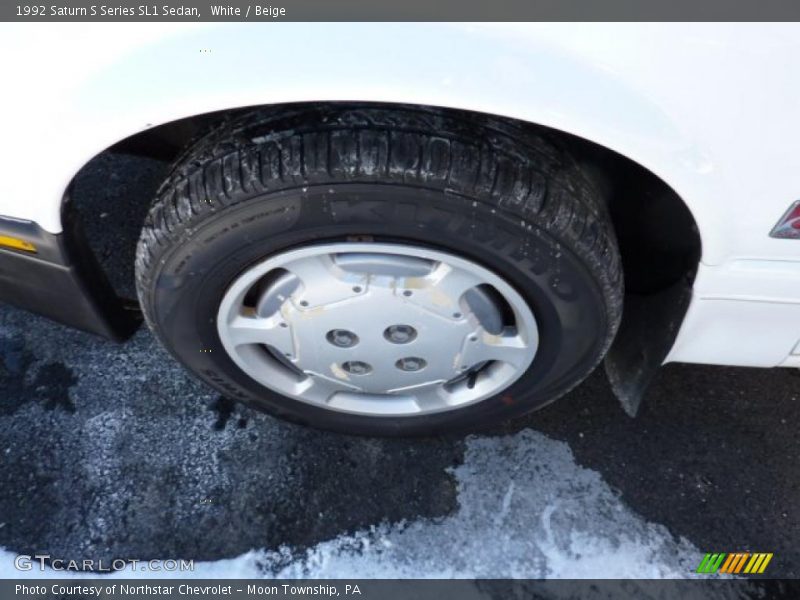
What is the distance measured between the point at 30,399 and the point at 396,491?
1.00 metres

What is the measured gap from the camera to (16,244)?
1.49 metres

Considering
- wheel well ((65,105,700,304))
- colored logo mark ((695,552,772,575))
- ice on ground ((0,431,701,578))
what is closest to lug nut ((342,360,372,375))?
ice on ground ((0,431,701,578))

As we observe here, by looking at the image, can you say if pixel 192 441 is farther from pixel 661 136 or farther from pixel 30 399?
pixel 661 136

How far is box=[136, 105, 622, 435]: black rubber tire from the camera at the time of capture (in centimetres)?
124

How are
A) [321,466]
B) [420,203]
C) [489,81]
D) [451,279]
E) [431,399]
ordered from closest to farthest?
[489,81], [420,203], [451,279], [431,399], [321,466]

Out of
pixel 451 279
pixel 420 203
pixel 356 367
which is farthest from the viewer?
pixel 356 367

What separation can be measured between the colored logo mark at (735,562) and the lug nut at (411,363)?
2.73 ft

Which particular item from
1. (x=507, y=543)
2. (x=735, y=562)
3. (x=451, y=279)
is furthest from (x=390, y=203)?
(x=735, y=562)

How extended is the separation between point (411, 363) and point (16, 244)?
87 centimetres

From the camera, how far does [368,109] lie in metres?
1.29

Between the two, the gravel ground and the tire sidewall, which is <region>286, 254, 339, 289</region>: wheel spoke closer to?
the tire sidewall

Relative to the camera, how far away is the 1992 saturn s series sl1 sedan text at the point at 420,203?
1082 mm

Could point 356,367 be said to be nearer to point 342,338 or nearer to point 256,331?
point 342,338

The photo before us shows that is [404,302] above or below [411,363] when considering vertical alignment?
above
